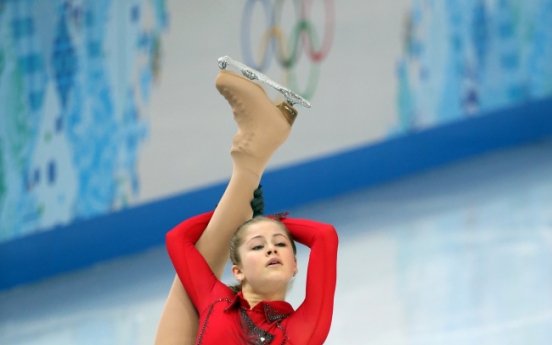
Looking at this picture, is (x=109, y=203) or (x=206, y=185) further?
(x=206, y=185)

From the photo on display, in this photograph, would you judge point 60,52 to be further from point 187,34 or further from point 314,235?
point 314,235

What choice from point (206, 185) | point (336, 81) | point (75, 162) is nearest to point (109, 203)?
point (75, 162)

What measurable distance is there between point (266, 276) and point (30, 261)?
2348 millimetres

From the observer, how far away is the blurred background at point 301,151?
3.16 metres

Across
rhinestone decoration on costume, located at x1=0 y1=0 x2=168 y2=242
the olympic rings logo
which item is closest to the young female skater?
rhinestone decoration on costume, located at x1=0 y1=0 x2=168 y2=242

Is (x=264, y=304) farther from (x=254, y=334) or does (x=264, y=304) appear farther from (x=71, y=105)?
(x=71, y=105)

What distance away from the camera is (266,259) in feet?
6.21

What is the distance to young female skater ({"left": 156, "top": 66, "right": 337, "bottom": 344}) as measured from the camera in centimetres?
186

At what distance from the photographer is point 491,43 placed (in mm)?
A: 4828

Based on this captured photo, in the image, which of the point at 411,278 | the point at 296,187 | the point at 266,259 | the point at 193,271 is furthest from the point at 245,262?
the point at 296,187

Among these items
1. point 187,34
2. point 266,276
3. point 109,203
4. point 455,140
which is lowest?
point 266,276

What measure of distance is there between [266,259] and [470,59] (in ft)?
10.6

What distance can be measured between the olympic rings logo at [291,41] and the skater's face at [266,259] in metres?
2.53

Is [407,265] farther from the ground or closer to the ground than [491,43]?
closer to the ground
